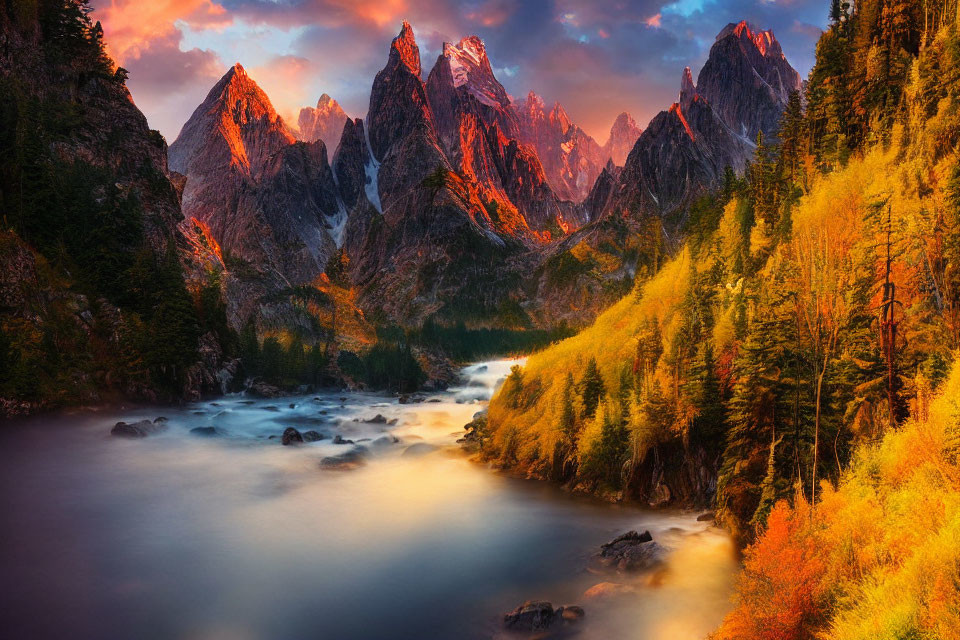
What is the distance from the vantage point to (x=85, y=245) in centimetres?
7181

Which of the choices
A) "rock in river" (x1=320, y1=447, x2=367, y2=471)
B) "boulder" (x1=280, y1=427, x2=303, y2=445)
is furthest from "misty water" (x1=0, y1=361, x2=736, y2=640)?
"boulder" (x1=280, y1=427, x2=303, y2=445)

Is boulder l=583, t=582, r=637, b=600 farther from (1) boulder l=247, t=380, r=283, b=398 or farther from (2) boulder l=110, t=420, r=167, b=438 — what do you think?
(1) boulder l=247, t=380, r=283, b=398

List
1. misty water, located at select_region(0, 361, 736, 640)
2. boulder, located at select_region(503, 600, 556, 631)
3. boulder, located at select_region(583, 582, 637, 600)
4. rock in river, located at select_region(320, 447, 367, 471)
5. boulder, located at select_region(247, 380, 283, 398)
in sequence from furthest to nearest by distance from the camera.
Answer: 1. boulder, located at select_region(247, 380, 283, 398)
2. rock in river, located at select_region(320, 447, 367, 471)
3. boulder, located at select_region(583, 582, 637, 600)
4. misty water, located at select_region(0, 361, 736, 640)
5. boulder, located at select_region(503, 600, 556, 631)

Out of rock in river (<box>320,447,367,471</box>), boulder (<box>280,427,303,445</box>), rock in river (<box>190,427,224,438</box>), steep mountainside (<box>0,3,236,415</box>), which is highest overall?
steep mountainside (<box>0,3,236,415</box>)

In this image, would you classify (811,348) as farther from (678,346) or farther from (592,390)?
(592,390)

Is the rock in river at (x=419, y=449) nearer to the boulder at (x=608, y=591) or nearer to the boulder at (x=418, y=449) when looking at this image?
the boulder at (x=418, y=449)

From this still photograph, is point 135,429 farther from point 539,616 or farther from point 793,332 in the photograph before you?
point 793,332

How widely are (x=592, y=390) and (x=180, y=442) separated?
45805 mm

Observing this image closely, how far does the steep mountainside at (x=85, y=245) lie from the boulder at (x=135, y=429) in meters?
6.65

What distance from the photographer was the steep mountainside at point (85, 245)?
56.9 m

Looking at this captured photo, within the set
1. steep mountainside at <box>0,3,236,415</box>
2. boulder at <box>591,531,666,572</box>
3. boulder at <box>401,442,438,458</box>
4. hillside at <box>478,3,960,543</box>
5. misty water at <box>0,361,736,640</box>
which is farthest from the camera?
boulder at <box>401,442,438,458</box>

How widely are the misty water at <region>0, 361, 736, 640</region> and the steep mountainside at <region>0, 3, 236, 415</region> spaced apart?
10410 mm

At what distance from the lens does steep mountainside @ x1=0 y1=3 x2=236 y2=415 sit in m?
56.9

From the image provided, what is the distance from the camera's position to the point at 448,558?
32.0 metres
